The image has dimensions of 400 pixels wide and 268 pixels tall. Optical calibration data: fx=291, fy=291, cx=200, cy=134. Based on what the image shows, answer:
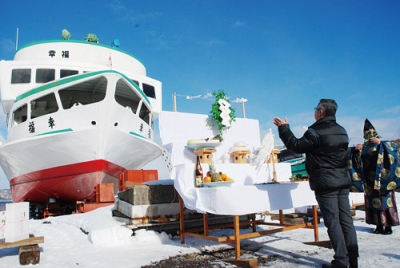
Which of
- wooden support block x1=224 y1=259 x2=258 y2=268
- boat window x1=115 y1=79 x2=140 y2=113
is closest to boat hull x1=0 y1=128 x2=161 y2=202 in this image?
boat window x1=115 y1=79 x2=140 y2=113

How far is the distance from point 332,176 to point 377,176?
2.44m

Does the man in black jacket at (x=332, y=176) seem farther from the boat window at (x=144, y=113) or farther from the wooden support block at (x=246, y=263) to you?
the boat window at (x=144, y=113)

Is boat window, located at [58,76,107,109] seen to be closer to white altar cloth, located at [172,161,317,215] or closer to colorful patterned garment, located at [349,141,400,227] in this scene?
white altar cloth, located at [172,161,317,215]

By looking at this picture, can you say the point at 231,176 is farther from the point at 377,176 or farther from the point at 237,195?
the point at 377,176

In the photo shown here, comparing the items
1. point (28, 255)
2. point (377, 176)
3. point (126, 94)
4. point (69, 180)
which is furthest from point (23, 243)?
point (126, 94)

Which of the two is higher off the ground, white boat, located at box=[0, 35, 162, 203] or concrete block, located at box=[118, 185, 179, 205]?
white boat, located at box=[0, 35, 162, 203]

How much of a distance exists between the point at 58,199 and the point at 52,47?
8248 millimetres

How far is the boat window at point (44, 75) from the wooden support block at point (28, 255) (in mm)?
13077

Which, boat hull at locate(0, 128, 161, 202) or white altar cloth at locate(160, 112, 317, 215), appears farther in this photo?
boat hull at locate(0, 128, 161, 202)

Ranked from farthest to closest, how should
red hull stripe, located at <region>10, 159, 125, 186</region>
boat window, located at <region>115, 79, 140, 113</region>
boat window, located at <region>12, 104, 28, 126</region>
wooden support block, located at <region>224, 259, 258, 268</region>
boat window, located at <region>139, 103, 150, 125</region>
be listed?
boat window, located at <region>139, 103, 150, 125</region>, boat window, located at <region>12, 104, 28, 126</region>, boat window, located at <region>115, 79, 140, 113</region>, red hull stripe, located at <region>10, 159, 125, 186</region>, wooden support block, located at <region>224, 259, 258, 268</region>

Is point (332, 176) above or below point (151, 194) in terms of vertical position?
above

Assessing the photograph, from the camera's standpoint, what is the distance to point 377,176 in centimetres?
493

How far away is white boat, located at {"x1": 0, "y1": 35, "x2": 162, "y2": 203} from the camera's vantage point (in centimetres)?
1159

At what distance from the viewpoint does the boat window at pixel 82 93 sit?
13.1 meters
